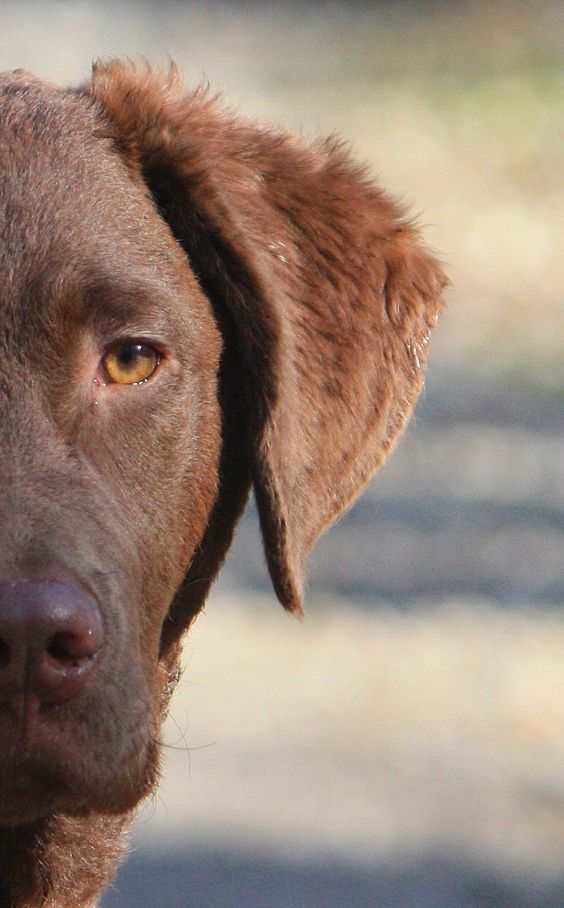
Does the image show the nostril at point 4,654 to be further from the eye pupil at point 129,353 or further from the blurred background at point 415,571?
the blurred background at point 415,571

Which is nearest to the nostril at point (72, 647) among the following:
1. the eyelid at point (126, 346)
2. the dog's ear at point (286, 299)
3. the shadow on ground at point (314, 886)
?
the eyelid at point (126, 346)

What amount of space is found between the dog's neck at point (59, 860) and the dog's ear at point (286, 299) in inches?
24.5

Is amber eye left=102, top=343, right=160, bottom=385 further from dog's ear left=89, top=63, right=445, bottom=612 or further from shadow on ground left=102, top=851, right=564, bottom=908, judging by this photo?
shadow on ground left=102, top=851, right=564, bottom=908

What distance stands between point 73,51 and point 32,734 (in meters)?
8.07

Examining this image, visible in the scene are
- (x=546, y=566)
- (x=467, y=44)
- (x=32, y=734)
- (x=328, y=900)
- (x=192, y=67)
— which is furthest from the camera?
(x=467, y=44)

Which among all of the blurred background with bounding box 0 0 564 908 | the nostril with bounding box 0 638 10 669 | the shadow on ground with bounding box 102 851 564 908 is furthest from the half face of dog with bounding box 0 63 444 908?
the shadow on ground with bounding box 102 851 564 908

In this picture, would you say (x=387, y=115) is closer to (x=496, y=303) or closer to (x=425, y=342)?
(x=496, y=303)

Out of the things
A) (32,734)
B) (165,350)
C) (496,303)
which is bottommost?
(496,303)

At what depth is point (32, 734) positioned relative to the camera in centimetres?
289

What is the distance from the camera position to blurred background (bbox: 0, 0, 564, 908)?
5.75 meters

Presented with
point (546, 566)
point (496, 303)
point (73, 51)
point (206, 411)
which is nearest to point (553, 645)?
point (546, 566)

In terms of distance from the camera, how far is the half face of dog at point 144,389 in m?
2.99

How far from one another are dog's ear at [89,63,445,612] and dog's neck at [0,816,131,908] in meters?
0.62

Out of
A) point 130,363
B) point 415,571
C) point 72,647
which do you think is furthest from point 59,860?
point 415,571
